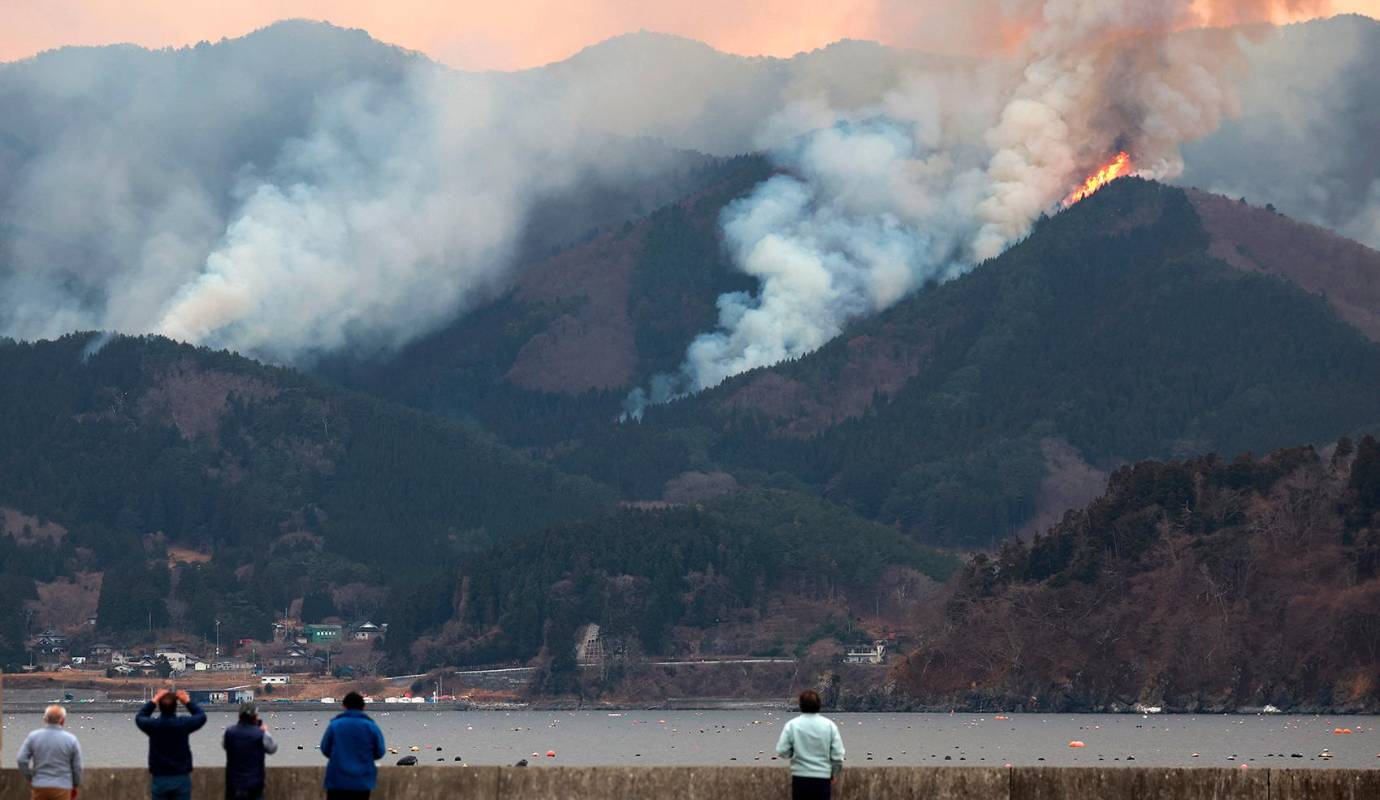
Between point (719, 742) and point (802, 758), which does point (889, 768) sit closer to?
point (802, 758)

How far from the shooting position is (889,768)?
38.8 meters

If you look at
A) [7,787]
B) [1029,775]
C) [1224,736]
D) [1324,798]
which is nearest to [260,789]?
[7,787]

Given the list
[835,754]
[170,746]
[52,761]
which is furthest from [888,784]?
[52,761]

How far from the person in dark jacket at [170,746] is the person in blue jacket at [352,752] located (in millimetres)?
1886

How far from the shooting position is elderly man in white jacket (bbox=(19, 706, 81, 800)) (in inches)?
1430

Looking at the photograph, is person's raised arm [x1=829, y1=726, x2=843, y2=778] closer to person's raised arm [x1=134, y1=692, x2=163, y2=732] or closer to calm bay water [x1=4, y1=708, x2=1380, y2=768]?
person's raised arm [x1=134, y1=692, x2=163, y2=732]

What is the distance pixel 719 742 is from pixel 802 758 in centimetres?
13183

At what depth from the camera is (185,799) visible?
3803 centimetres

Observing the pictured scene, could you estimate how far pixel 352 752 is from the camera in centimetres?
3716

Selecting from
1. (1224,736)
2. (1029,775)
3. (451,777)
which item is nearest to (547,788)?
(451,777)

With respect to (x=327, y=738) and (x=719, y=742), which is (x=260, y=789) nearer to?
(x=327, y=738)

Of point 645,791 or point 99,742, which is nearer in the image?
point 645,791

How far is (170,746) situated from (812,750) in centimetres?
907

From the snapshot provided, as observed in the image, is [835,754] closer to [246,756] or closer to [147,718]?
[246,756]
